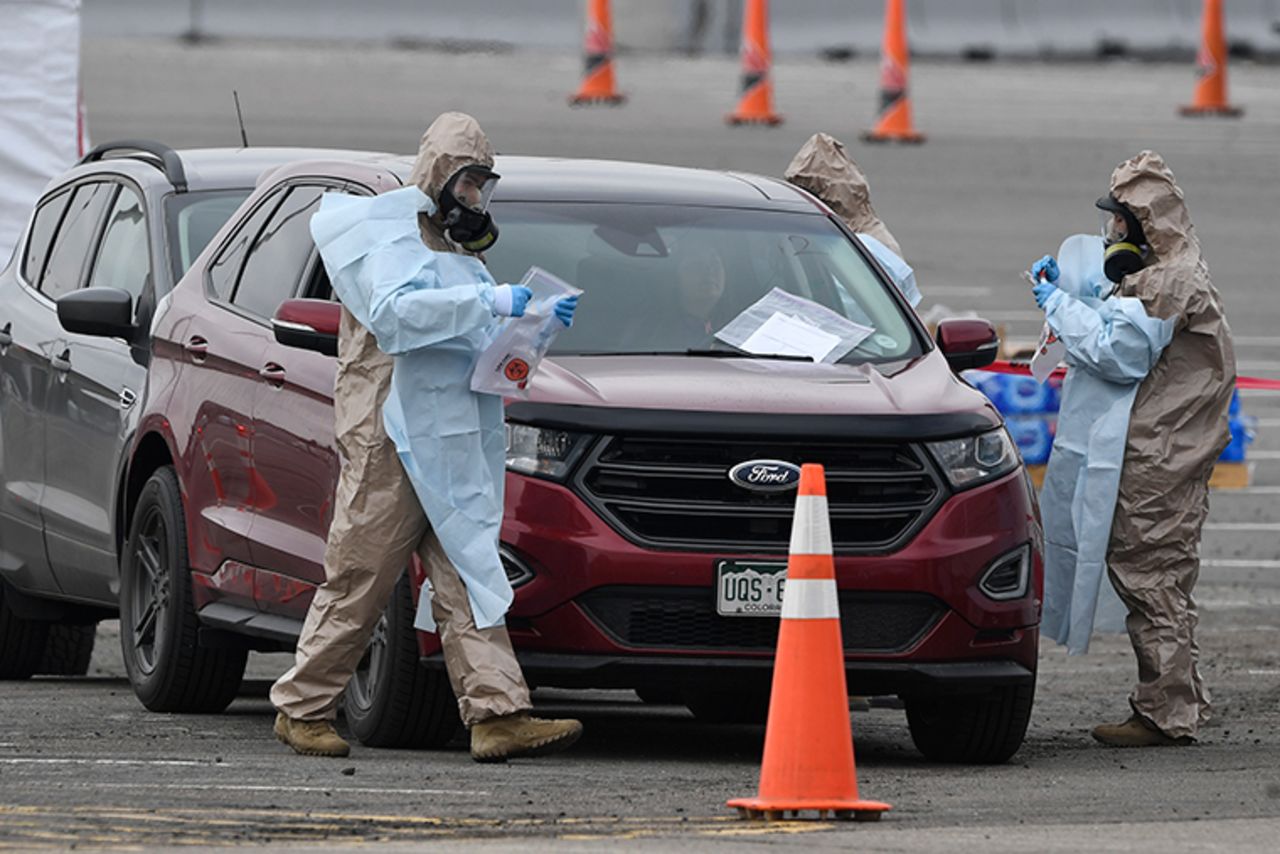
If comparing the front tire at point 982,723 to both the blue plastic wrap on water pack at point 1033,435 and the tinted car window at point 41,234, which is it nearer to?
the tinted car window at point 41,234

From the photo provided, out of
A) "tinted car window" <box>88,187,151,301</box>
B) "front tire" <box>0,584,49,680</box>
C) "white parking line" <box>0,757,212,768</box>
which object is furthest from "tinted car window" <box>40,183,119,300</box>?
"white parking line" <box>0,757,212,768</box>

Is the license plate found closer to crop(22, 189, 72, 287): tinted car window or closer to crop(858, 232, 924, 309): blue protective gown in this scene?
crop(858, 232, 924, 309): blue protective gown

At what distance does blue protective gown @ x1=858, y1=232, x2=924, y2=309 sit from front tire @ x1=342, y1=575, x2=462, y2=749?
253cm

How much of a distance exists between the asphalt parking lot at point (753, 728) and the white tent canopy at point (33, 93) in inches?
81.1

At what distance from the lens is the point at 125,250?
1102cm

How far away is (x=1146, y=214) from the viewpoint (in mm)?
9969

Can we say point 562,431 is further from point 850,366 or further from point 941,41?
point 941,41

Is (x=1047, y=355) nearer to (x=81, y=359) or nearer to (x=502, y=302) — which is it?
(x=502, y=302)

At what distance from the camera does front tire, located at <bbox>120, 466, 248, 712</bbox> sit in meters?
9.93

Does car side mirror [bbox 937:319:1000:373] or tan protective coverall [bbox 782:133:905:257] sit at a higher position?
tan protective coverall [bbox 782:133:905:257]

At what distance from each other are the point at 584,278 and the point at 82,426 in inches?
87.6

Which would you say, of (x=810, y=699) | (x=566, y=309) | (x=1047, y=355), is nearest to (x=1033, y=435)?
(x=1047, y=355)

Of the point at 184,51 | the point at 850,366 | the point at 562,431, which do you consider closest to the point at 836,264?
the point at 850,366

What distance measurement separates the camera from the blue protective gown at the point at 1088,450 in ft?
32.2
